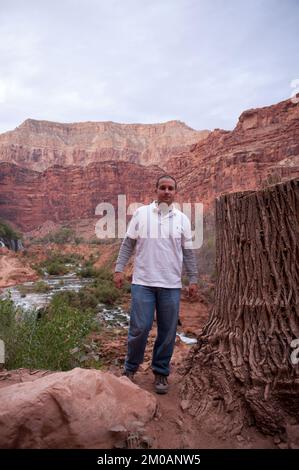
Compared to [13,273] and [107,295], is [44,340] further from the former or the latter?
[13,273]

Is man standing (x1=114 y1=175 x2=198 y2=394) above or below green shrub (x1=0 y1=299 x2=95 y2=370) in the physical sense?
above

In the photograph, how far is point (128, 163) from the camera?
197ft

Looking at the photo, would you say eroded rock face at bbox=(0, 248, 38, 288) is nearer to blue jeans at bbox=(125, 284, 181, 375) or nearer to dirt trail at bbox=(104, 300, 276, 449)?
blue jeans at bbox=(125, 284, 181, 375)

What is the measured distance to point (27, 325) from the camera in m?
3.57

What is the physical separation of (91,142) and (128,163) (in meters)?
42.5

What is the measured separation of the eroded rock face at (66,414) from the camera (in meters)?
1.77

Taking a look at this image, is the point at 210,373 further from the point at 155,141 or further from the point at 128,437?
the point at 155,141

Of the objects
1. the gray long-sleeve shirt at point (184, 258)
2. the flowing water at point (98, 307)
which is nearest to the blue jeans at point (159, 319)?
the gray long-sleeve shirt at point (184, 258)

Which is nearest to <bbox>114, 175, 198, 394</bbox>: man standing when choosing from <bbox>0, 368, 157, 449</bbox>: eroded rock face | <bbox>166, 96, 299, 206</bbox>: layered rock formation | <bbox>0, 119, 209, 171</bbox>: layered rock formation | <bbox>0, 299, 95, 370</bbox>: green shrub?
<bbox>0, 368, 157, 449</bbox>: eroded rock face

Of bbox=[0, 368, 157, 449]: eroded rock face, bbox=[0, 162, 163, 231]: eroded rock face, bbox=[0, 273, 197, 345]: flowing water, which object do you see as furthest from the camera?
bbox=[0, 162, 163, 231]: eroded rock face

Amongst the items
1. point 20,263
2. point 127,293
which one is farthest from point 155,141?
point 127,293

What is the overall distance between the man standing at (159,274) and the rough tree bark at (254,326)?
0.93ft

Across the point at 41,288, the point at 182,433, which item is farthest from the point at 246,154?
the point at 182,433

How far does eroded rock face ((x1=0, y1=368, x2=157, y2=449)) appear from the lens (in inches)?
69.6
